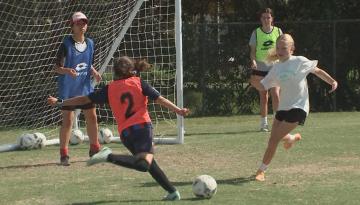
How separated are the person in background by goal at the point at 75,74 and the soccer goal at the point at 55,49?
2.13 metres

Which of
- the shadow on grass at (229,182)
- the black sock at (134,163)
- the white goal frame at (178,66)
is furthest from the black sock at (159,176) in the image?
the white goal frame at (178,66)

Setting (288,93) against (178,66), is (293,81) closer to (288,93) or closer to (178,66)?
(288,93)

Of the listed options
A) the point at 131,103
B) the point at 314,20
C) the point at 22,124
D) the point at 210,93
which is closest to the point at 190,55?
the point at 210,93

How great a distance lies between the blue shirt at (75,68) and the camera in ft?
28.4

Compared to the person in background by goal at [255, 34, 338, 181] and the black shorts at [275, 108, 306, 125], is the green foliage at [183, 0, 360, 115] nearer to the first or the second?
the person in background by goal at [255, 34, 338, 181]

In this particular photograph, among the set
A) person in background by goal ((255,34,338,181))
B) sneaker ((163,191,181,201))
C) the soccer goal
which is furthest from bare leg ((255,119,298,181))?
the soccer goal

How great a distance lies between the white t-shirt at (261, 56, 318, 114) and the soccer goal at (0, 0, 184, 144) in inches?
157

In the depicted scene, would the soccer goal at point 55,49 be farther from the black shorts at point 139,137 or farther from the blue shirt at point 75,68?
the black shorts at point 139,137

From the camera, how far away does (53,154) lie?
966cm

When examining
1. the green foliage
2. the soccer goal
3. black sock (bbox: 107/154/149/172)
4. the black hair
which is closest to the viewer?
black sock (bbox: 107/154/149/172)

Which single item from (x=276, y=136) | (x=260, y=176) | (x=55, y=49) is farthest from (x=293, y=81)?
(x=55, y=49)

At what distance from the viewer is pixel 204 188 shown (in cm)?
631

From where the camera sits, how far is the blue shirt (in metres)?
8.65

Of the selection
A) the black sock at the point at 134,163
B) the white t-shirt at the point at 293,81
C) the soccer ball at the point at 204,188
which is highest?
the white t-shirt at the point at 293,81
